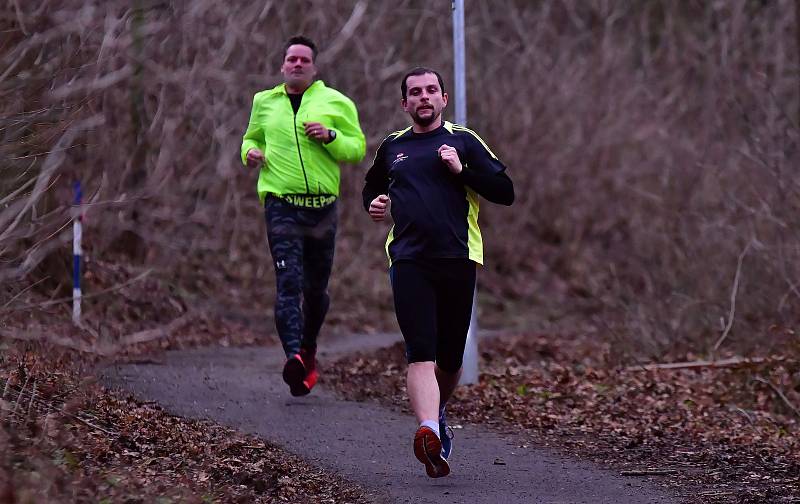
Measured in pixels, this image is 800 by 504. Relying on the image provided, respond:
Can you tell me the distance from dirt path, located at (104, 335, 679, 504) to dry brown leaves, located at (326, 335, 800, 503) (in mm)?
378

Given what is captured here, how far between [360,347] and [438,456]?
7.53 meters

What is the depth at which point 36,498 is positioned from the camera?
4750 millimetres

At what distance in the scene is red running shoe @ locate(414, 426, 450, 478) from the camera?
6.57 meters

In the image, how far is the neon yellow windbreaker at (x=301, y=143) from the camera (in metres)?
9.34

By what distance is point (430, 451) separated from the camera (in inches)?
260

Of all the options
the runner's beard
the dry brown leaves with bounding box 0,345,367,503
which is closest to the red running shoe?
the dry brown leaves with bounding box 0,345,367,503

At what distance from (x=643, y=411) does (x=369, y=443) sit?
274cm

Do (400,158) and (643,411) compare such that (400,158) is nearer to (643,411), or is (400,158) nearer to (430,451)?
(430,451)

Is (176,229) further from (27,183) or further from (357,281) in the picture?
(27,183)

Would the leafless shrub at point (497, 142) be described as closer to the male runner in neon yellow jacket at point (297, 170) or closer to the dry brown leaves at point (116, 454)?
the dry brown leaves at point (116, 454)

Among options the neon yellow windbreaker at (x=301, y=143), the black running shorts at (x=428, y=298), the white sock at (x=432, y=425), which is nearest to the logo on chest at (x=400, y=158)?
the black running shorts at (x=428, y=298)

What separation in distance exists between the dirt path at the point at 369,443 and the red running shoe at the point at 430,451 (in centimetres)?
11

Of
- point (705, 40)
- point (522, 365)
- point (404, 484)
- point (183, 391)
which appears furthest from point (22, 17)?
point (705, 40)


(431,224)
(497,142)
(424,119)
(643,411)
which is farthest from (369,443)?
(497,142)
